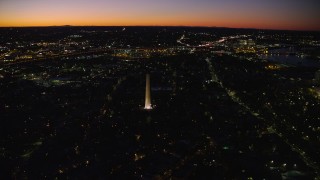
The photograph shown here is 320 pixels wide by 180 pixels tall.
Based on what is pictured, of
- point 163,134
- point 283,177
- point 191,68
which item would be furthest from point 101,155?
point 191,68

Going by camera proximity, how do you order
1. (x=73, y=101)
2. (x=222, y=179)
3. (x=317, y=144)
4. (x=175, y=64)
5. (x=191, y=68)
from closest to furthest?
(x=222, y=179), (x=317, y=144), (x=73, y=101), (x=191, y=68), (x=175, y=64)

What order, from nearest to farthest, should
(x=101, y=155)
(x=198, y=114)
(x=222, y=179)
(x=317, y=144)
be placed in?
(x=222, y=179) → (x=101, y=155) → (x=317, y=144) → (x=198, y=114)

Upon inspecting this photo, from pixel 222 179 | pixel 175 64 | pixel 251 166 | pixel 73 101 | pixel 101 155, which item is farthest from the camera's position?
pixel 175 64

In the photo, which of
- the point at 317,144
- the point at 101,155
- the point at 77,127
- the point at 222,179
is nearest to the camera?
the point at 222,179

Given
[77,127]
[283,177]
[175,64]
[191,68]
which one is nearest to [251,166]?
[283,177]

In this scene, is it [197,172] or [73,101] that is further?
[73,101]

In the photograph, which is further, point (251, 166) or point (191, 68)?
point (191, 68)

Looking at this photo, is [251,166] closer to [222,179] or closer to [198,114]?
[222,179]

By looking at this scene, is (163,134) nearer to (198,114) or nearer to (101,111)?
(198,114)

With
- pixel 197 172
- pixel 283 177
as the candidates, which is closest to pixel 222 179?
pixel 197 172
